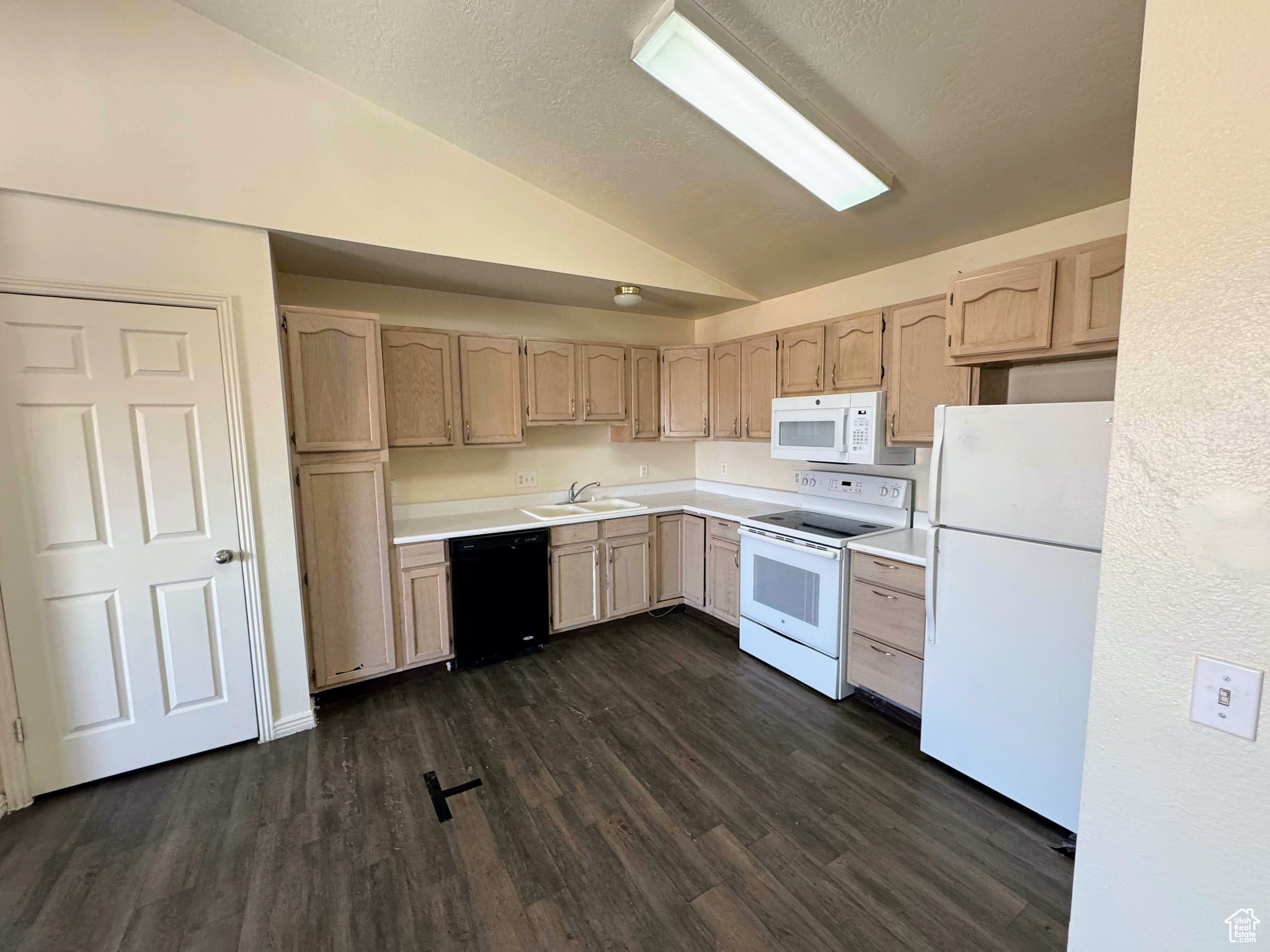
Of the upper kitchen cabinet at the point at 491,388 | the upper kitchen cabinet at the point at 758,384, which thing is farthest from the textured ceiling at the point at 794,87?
the upper kitchen cabinet at the point at 491,388

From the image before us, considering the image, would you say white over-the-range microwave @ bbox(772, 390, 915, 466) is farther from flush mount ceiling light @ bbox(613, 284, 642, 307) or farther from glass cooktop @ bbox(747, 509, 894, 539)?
flush mount ceiling light @ bbox(613, 284, 642, 307)

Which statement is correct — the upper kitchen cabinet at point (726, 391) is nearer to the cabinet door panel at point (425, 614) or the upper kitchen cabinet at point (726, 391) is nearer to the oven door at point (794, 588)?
the oven door at point (794, 588)

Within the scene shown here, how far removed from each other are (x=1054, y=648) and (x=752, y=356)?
2.38m

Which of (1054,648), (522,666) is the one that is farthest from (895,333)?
(522,666)

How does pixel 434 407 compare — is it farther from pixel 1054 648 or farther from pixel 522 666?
pixel 1054 648

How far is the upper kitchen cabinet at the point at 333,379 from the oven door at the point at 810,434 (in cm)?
239

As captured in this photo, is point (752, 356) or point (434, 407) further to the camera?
point (752, 356)

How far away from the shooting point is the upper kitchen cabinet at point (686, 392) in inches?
155

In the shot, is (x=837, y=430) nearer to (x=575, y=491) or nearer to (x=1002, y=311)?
(x=1002, y=311)

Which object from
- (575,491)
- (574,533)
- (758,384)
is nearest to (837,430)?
(758,384)

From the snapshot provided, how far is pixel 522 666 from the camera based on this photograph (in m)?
3.16

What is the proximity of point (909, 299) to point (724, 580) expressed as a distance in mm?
2088

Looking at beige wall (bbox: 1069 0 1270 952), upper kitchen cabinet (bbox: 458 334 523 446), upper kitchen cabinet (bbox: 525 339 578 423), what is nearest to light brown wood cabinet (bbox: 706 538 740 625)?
upper kitchen cabinet (bbox: 525 339 578 423)

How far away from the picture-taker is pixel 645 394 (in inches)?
156
